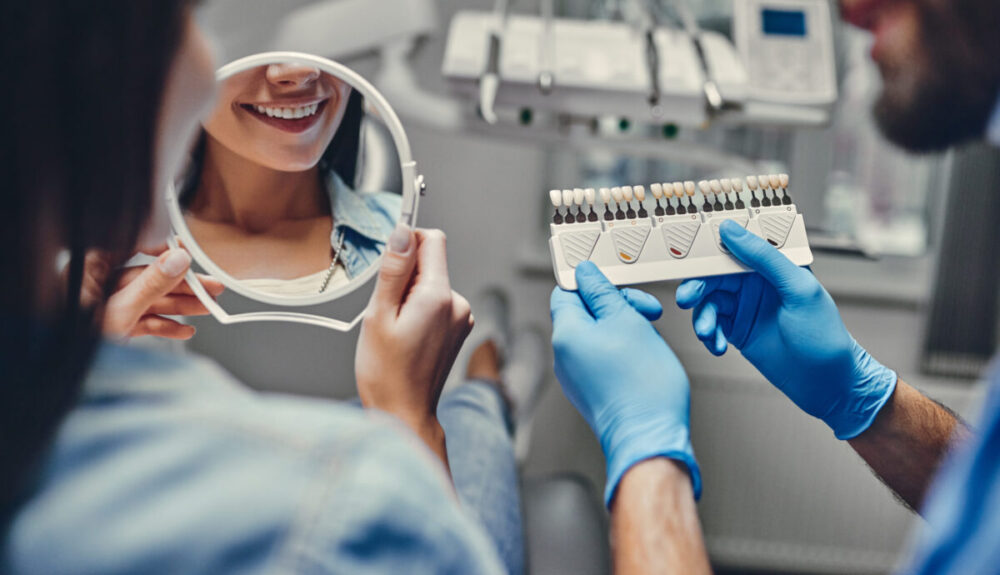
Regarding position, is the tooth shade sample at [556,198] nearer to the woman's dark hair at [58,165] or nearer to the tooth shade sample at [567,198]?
the tooth shade sample at [567,198]

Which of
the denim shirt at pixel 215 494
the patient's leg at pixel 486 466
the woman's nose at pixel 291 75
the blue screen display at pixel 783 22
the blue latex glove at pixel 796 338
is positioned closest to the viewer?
the denim shirt at pixel 215 494

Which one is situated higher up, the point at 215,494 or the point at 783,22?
the point at 783,22

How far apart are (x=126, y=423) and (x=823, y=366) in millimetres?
647

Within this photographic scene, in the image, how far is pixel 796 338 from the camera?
68cm

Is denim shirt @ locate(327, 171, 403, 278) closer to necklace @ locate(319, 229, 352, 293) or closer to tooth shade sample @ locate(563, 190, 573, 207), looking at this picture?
necklace @ locate(319, 229, 352, 293)

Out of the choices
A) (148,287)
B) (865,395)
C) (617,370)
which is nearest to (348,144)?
(148,287)

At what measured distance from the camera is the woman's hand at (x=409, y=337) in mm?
545

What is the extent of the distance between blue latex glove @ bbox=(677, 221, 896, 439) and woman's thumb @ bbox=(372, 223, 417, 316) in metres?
0.29

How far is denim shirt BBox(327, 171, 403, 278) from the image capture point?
0.58 m

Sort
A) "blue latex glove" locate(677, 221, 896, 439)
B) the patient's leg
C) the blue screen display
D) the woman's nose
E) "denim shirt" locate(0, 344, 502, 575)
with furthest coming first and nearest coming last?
the blue screen display, the patient's leg, "blue latex glove" locate(677, 221, 896, 439), the woman's nose, "denim shirt" locate(0, 344, 502, 575)

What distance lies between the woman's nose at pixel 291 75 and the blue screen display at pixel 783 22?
0.77 metres

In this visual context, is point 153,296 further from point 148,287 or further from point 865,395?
point 865,395

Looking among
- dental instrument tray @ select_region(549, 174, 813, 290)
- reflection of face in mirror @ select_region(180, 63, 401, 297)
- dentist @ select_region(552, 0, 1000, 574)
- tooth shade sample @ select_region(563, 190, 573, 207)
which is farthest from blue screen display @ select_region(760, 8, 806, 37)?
reflection of face in mirror @ select_region(180, 63, 401, 297)

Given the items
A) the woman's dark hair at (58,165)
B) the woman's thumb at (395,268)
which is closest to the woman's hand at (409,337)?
the woman's thumb at (395,268)
